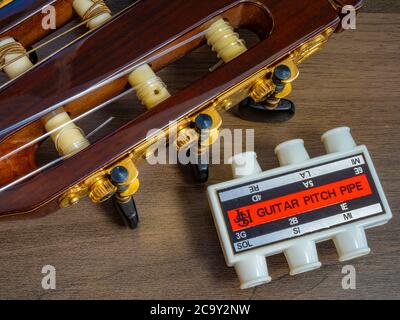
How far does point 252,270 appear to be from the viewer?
690 mm

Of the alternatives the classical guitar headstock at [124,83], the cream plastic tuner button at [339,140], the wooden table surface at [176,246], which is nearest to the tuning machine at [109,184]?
the classical guitar headstock at [124,83]

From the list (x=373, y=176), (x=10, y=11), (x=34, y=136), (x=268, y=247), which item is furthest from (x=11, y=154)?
(x=373, y=176)

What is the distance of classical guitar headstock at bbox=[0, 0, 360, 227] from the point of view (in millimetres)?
634

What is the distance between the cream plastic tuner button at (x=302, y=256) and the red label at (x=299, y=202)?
0.04m

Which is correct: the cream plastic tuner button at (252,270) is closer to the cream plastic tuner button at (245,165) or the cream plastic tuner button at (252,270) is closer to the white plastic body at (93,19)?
the cream plastic tuner button at (245,165)

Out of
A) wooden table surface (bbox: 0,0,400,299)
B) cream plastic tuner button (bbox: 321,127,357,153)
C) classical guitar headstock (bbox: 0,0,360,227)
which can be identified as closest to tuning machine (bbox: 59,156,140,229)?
classical guitar headstock (bbox: 0,0,360,227)

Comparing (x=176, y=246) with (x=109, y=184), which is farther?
(x=176, y=246)

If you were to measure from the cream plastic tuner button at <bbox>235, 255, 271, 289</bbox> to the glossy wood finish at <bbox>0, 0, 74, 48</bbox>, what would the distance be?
368 mm

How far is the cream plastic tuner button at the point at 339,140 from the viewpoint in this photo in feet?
2.37

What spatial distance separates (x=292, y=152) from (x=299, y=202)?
0.21ft

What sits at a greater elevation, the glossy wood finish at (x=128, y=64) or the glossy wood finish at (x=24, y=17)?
the glossy wood finish at (x=24, y=17)

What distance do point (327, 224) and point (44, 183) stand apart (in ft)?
1.07

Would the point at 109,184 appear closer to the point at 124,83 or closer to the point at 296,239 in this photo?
the point at 124,83

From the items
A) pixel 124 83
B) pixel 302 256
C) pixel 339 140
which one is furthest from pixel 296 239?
pixel 124 83
